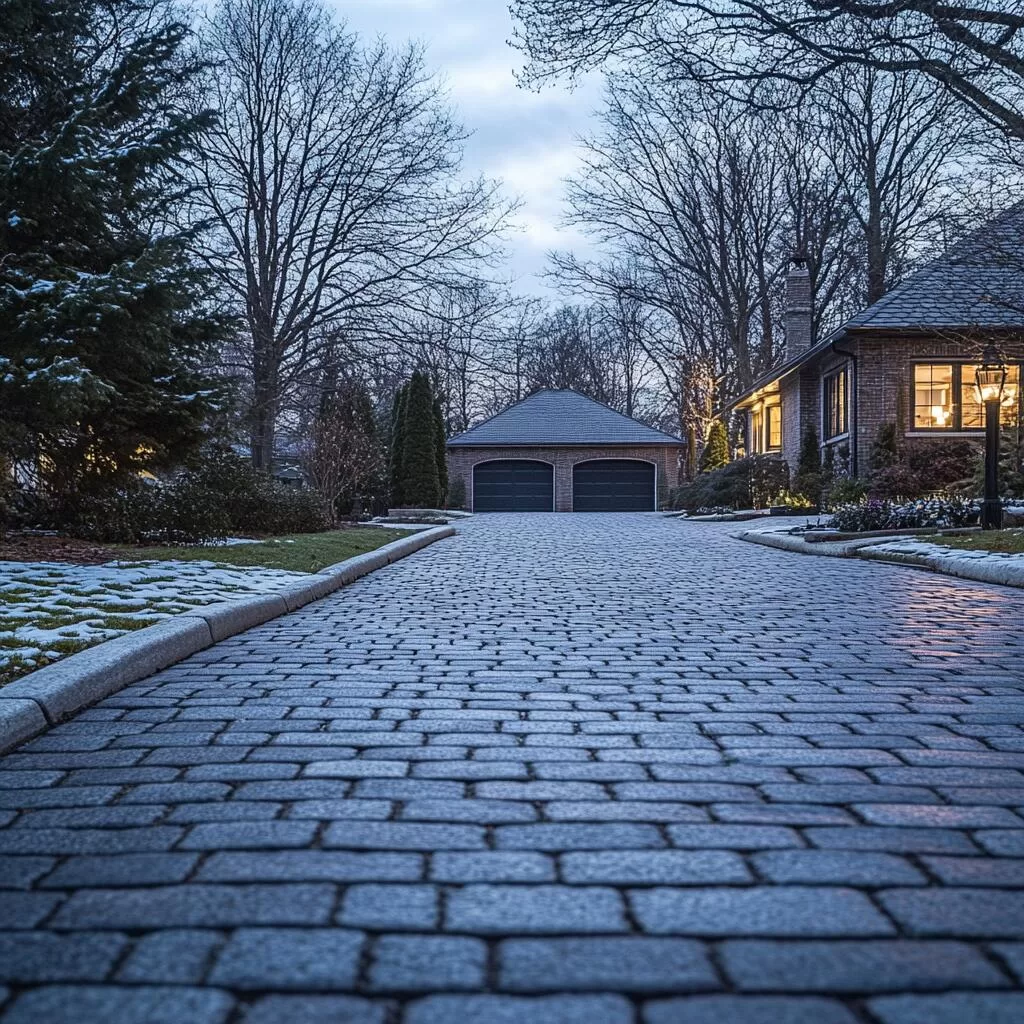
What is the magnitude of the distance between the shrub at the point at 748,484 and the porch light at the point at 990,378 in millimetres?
13685

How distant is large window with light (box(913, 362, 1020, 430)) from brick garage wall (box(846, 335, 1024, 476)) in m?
0.23

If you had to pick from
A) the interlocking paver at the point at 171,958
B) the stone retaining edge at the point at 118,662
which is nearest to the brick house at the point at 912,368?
the stone retaining edge at the point at 118,662

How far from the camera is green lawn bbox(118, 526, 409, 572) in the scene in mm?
11336

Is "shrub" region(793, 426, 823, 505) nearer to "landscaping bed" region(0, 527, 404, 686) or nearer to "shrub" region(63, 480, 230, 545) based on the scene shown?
"landscaping bed" region(0, 527, 404, 686)

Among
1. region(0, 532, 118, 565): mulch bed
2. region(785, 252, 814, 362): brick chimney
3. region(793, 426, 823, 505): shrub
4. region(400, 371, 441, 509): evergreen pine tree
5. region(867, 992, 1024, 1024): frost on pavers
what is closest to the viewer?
region(867, 992, 1024, 1024): frost on pavers

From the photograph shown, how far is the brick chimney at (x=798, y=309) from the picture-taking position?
32688mm

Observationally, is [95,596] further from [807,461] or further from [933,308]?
[807,461]

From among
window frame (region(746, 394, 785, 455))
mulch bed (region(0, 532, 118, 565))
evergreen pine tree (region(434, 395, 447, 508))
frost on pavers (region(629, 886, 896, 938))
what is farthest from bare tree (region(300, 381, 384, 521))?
frost on pavers (region(629, 886, 896, 938))

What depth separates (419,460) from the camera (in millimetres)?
32656

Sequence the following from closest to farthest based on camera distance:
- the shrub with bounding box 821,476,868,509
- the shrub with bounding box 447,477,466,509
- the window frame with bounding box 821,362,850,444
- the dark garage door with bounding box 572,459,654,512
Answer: the shrub with bounding box 821,476,868,509 < the window frame with bounding box 821,362,850,444 < the shrub with bounding box 447,477,466,509 < the dark garage door with bounding box 572,459,654,512

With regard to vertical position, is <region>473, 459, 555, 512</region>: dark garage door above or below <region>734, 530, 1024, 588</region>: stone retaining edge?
above

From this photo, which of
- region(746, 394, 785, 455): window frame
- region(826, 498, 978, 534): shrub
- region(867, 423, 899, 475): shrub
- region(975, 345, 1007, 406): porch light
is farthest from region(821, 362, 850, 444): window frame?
region(975, 345, 1007, 406): porch light

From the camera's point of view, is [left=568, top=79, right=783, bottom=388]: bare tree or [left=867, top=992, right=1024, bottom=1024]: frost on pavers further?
[left=568, top=79, right=783, bottom=388]: bare tree

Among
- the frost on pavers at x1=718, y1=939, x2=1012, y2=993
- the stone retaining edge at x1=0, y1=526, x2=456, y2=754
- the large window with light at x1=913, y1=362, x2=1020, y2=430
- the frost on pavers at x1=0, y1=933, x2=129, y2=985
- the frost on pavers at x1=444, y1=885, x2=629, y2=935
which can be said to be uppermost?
the large window with light at x1=913, y1=362, x2=1020, y2=430
